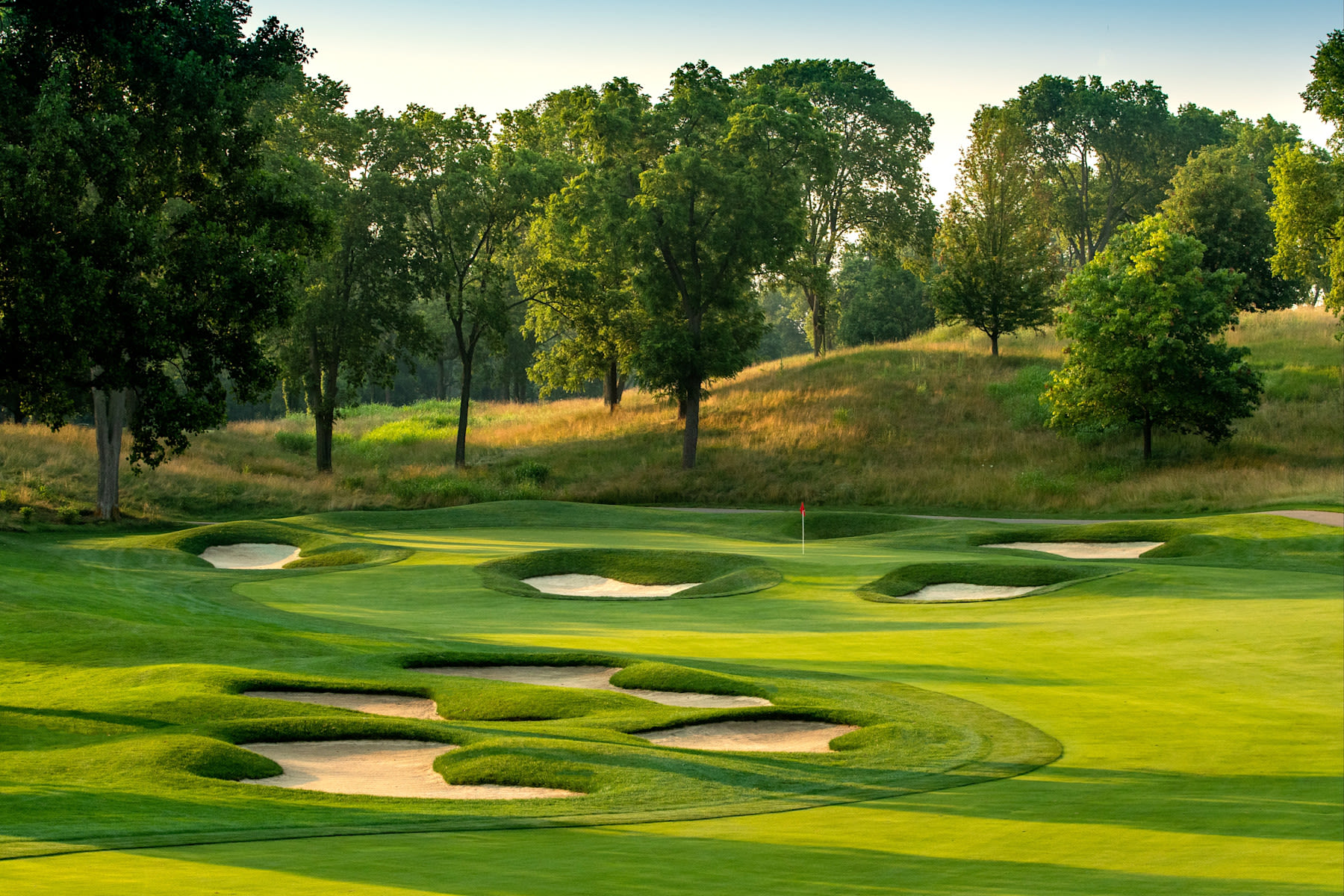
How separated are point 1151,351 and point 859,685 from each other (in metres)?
32.6

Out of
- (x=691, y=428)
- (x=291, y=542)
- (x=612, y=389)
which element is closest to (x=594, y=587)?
(x=291, y=542)

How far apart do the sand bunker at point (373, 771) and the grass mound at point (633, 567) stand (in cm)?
1416

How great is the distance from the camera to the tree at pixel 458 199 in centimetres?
5412

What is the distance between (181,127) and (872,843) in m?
20.7

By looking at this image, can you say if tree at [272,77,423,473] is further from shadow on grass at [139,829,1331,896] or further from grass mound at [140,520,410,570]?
shadow on grass at [139,829,1331,896]

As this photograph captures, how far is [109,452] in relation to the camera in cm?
3975

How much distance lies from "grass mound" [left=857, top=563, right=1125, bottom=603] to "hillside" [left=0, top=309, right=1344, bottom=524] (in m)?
15.8

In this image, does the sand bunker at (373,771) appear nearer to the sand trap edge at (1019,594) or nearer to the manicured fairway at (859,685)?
the manicured fairway at (859,685)

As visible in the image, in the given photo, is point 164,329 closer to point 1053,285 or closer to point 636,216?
point 636,216

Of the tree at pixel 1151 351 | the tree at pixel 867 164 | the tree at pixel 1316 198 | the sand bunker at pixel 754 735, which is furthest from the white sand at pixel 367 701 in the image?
the tree at pixel 867 164

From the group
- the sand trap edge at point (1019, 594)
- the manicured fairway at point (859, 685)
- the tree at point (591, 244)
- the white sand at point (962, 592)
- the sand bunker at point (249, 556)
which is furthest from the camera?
the tree at point (591, 244)

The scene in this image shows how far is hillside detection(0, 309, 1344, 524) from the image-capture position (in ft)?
141

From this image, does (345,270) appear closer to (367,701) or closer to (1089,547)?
(1089,547)

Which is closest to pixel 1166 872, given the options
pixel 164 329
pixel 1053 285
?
pixel 164 329
